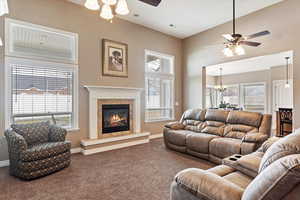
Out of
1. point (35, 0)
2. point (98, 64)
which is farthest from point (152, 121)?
point (35, 0)

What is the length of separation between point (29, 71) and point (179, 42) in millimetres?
5110

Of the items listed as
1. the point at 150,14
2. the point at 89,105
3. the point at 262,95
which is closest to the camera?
the point at 89,105

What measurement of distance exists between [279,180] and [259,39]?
4.94 metres

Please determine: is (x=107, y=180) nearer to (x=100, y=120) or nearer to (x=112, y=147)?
(x=112, y=147)

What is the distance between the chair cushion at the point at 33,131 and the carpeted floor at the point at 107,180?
68cm

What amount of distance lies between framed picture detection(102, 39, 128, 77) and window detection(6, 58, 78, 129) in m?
0.87

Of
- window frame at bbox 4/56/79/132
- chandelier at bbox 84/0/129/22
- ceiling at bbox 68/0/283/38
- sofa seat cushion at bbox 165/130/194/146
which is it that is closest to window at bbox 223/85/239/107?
ceiling at bbox 68/0/283/38

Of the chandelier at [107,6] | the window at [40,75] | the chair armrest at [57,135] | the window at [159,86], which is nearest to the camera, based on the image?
the chandelier at [107,6]

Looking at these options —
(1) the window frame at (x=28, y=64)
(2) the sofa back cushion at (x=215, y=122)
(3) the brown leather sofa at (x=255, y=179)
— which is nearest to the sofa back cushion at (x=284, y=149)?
(3) the brown leather sofa at (x=255, y=179)

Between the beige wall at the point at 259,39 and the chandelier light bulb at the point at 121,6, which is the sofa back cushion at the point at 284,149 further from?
the beige wall at the point at 259,39

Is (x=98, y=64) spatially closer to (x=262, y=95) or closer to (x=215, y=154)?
(x=215, y=154)

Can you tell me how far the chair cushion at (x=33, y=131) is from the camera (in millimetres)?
3125

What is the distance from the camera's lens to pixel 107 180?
9.07 ft

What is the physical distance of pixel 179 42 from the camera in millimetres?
6723
